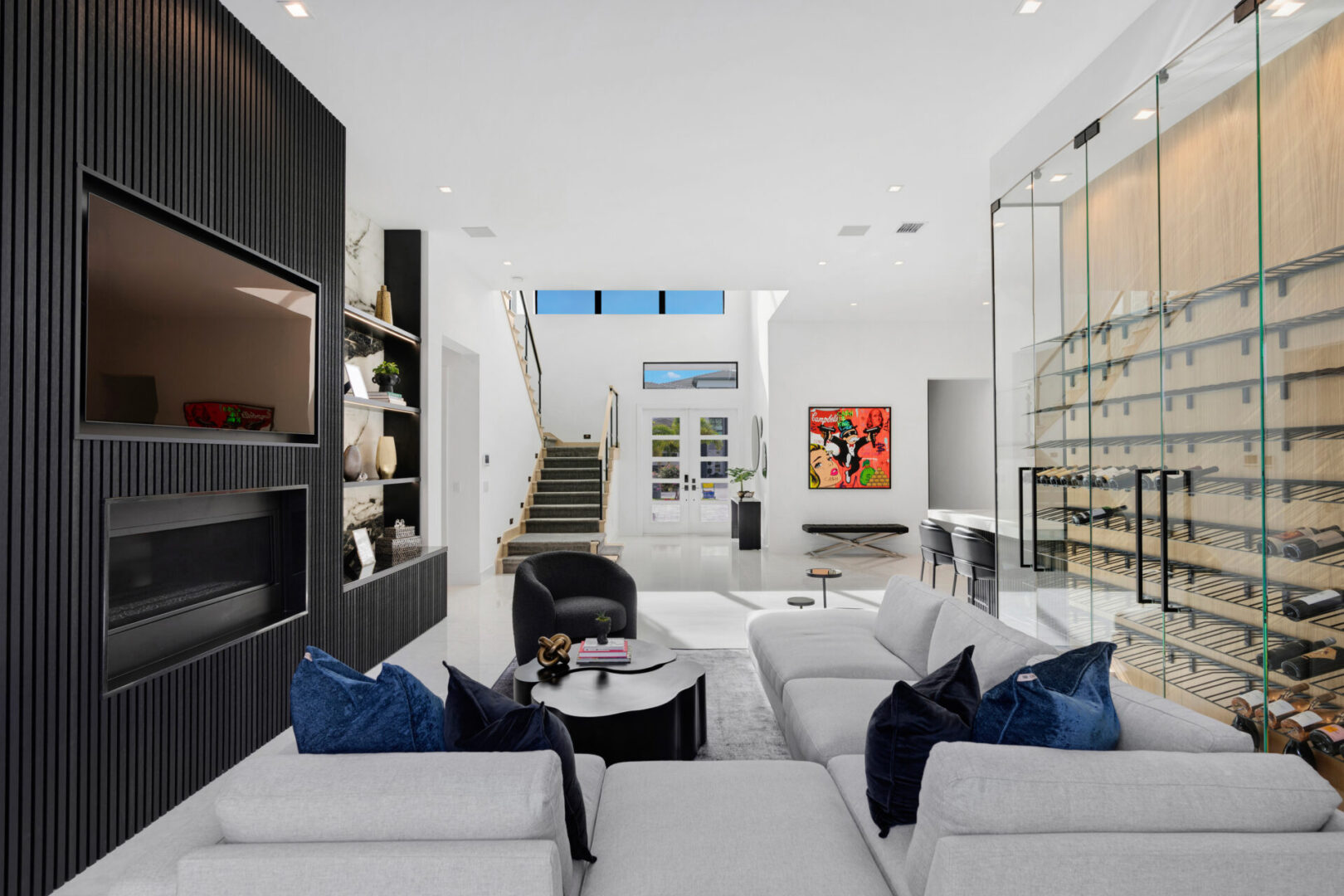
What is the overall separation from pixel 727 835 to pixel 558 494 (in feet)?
26.8

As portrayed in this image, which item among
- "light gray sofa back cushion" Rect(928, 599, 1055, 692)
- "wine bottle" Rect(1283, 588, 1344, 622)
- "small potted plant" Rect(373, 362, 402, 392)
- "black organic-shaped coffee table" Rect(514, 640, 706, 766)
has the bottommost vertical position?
"black organic-shaped coffee table" Rect(514, 640, 706, 766)

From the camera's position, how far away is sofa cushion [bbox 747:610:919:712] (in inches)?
125

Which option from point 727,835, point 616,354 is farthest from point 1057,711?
point 616,354

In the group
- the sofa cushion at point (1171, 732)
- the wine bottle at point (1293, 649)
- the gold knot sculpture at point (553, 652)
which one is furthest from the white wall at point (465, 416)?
the wine bottle at point (1293, 649)

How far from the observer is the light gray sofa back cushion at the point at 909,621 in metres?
3.30

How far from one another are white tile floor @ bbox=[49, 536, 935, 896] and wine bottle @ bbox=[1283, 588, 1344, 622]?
2.72 m

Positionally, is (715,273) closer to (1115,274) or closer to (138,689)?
(1115,274)

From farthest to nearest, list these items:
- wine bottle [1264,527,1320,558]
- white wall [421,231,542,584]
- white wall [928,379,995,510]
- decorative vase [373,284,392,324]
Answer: white wall [928,379,995,510], white wall [421,231,542,584], decorative vase [373,284,392,324], wine bottle [1264,527,1320,558]

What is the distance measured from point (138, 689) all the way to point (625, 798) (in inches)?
67.4

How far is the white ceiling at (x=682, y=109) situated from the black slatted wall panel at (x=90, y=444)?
1.70 ft

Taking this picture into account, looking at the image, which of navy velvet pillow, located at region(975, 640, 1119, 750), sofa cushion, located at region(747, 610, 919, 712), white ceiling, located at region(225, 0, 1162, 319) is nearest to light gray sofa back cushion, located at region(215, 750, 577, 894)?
navy velvet pillow, located at region(975, 640, 1119, 750)

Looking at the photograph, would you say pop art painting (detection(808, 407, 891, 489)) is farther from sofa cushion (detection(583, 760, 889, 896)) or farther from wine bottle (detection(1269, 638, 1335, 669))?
sofa cushion (detection(583, 760, 889, 896))

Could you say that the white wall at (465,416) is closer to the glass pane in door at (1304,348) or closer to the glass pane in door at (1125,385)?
the glass pane in door at (1125,385)

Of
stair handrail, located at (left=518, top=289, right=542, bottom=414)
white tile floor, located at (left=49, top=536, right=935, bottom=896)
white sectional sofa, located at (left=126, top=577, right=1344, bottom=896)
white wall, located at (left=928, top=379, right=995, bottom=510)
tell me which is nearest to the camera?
white sectional sofa, located at (left=126, top=577, right=1344, bottom=896)
